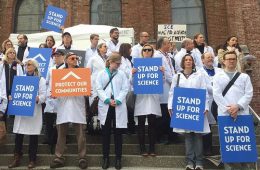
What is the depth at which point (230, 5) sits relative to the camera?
51.6 feet

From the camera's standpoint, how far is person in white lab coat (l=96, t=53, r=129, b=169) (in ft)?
21.9

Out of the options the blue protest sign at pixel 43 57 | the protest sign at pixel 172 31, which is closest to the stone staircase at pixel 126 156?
the blue protest sign at pixel 43 57

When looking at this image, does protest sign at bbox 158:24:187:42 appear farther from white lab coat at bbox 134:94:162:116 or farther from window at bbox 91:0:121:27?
window at bbox 91:0:121:27

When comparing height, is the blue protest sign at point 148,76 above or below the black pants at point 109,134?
above

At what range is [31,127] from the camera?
691 cm

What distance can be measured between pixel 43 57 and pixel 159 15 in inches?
341

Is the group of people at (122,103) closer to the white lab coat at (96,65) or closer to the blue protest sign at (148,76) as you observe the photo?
the white lab coat at (96,65)

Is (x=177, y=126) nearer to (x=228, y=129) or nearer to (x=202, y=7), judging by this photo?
(x=228, y=129)

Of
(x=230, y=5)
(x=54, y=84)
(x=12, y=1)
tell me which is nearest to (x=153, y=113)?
(x=54, y=84)

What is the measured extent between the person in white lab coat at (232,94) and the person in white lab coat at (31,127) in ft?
11.8

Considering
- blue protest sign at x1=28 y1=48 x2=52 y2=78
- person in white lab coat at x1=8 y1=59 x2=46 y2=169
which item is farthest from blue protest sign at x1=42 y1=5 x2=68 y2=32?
person in white lab coat at x1=8 y1=59 x2=46 y2=169

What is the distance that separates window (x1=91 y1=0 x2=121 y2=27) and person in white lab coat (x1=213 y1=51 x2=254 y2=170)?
1055 centimetres

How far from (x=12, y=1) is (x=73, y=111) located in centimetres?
1224

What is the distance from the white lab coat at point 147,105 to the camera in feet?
23.5
